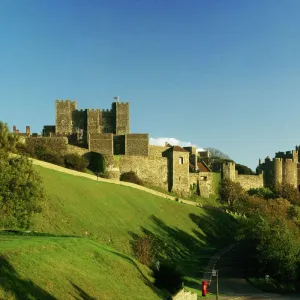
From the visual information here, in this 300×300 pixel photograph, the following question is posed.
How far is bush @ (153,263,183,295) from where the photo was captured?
28422 millimetres

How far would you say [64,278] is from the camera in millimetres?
19328

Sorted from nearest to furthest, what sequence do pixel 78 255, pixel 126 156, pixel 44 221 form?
pixel 78 255, pixel 44 221, pixel 126 156

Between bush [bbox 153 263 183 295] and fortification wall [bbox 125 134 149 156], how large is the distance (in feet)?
Answer: 142

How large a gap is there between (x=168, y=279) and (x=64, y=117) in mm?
55274

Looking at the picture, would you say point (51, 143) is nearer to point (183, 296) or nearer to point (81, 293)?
point (183, 296)

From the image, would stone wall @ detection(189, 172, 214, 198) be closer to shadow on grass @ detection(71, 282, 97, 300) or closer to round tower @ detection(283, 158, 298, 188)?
round tower @ detection(283, 158, 298, 188)

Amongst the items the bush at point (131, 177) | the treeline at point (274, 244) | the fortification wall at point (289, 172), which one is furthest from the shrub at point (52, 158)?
the fortification wall at point (289, 172)

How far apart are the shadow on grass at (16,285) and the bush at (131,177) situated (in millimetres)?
51727

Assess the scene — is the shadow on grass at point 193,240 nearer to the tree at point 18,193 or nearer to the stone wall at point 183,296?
the stone wall at point 183,296

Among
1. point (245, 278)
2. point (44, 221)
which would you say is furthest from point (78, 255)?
point (245, 278)

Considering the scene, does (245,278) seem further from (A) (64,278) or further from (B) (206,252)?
(A) (64,278)

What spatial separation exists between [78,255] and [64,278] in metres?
3.13

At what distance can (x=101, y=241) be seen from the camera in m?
38.9

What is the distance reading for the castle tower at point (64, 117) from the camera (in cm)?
8062
